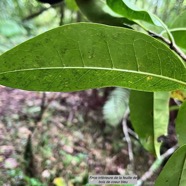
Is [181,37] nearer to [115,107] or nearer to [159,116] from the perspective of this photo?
[159,116]

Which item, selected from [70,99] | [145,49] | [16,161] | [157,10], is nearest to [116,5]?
[145,49]

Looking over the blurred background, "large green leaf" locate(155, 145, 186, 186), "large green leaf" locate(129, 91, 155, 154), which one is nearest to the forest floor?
the blurred background

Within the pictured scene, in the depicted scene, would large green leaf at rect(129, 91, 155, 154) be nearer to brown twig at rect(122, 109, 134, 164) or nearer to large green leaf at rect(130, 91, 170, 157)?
large green leaf at rect(130, 91, 170, 157)

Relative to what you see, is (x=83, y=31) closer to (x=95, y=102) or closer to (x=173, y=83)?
(x=173, y=83)

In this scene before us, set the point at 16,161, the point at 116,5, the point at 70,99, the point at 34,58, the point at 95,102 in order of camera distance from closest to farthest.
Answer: the point at 34,58 < the point at 116,5 < the point at 16,161 < the point at 70,99 < the point at 95,102

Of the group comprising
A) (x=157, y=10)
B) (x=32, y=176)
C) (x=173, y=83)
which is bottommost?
(x=32, y=176)

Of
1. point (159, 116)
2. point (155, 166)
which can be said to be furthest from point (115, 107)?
point (159, 116)

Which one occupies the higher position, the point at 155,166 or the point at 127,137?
the point at 127,137
